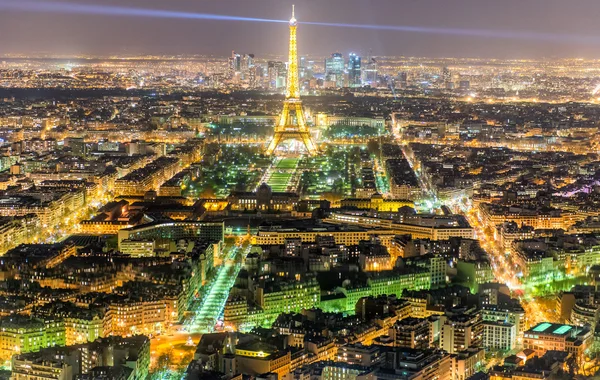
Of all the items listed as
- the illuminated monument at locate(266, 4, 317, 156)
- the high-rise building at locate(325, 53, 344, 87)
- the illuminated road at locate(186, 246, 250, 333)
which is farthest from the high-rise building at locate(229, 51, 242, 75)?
the illuminated road at locate(186, 246, 250, 333)

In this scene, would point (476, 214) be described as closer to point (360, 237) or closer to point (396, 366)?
point (360, 237)

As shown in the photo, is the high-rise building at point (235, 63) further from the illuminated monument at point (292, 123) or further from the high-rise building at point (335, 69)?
the illuminated monument at point (292, 123)

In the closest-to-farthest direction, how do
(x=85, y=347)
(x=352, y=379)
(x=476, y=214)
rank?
1. (x=352, y=379)
2. (x=85, y=347)
3. (x=476, y=214)

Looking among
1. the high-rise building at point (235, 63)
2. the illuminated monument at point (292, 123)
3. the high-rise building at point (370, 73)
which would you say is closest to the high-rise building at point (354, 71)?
the high-rise building at point (370, 73)

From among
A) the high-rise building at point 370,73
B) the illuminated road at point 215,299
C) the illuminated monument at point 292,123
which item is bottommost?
the illuminated road at point 215,299

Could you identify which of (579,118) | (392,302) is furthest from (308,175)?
(579,118)

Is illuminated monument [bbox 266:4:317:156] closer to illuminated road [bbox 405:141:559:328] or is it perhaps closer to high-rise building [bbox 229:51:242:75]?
illuminated road [bbox 405:141:559:328]
